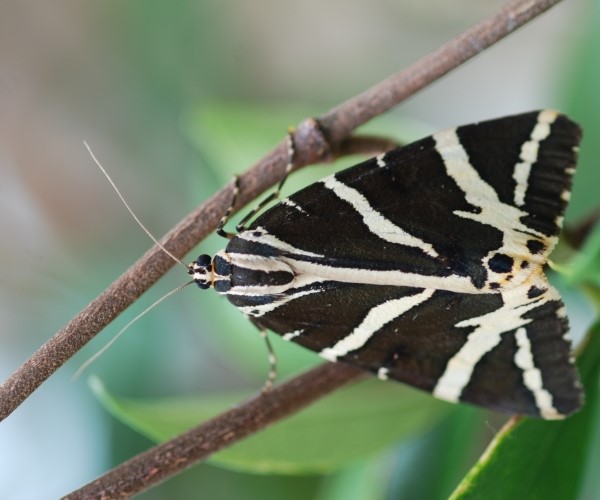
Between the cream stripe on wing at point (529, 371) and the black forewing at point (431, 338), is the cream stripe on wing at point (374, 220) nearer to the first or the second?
the black forewing at point (431, 338)

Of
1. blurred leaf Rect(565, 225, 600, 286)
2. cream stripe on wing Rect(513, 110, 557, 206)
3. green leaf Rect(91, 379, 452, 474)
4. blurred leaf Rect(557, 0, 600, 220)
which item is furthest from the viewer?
blurred leaf Rect(557, 0, 600, 220)

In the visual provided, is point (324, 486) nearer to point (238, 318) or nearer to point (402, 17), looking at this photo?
point (238, 318)

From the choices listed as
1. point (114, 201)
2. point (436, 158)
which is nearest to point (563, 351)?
point (436, 158)

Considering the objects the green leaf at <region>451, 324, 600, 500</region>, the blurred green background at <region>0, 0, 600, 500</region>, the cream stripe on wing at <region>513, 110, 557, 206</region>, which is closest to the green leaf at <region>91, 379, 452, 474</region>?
the blurred green background at <region>0, 0, 600, 500</region>

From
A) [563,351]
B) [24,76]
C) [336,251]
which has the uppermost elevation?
[24,76]

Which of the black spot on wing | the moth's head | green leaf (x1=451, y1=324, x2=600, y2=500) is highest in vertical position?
the moth's head

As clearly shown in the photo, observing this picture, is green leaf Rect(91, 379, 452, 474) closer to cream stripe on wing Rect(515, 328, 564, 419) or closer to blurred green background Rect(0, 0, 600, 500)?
blurred green background Rect(0, 0, 600, 500)

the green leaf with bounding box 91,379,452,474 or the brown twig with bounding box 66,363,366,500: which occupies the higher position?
the brown twig with bounding box 66,363,366,500
